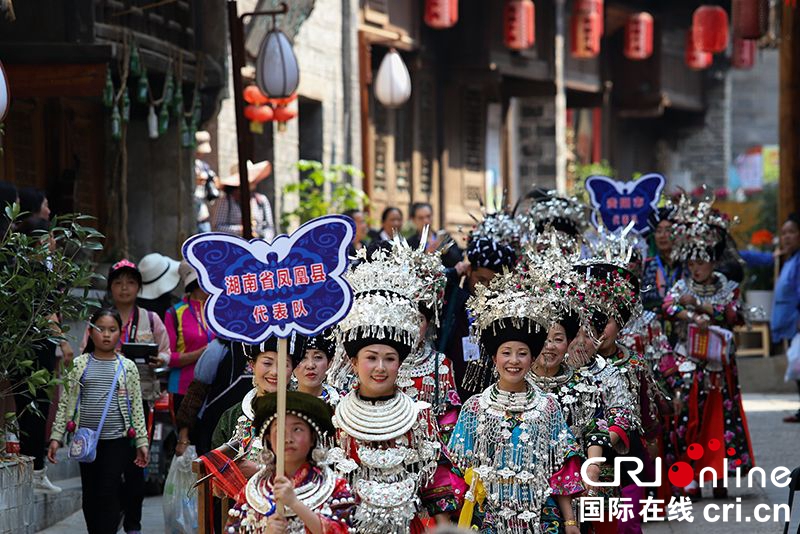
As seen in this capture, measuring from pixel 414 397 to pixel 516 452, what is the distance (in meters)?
0.72

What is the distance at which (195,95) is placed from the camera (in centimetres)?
1491

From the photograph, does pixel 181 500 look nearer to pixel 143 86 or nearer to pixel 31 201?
pixel 31 201

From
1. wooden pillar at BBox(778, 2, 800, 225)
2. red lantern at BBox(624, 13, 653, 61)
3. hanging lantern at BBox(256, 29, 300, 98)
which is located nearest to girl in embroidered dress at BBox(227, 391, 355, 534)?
hanging lantern at BBox(256, 29, 300, 98)

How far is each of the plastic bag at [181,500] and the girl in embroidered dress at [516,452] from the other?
7.45ft

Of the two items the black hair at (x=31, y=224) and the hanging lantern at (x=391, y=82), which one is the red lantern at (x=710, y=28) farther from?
the black hair at (x=31, y=224)

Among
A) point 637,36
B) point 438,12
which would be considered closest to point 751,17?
point 438,12

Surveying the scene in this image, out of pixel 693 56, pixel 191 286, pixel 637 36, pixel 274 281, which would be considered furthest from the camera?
pixel 693 56

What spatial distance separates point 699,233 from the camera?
11945 millimetres

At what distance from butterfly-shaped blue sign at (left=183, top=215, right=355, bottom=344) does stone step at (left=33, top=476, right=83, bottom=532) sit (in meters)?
3.83

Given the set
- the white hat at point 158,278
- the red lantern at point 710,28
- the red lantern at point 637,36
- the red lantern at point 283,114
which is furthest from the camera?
the red lantern at point 637,36

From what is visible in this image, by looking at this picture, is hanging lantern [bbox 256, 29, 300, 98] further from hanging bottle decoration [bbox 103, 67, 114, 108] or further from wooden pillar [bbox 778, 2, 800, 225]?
wooden pillar [bbox 778, 2, 800, 225]

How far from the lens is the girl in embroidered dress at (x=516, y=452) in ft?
24.5

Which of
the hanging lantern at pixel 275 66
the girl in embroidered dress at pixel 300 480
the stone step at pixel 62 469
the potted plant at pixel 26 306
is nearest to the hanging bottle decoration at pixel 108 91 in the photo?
the hanging lantern at pixel 275 66

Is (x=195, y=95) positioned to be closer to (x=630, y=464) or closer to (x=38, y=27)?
(x=38, y=27)
